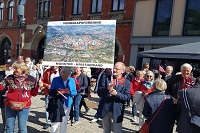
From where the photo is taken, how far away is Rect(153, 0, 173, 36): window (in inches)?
534

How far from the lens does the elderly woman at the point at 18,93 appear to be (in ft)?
13.8

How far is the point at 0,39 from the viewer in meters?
24.9

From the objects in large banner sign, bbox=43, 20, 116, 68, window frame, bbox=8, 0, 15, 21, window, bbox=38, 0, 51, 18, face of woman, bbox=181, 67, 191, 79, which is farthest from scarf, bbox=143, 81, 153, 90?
window frame, bbox=8, 0, 15, 21

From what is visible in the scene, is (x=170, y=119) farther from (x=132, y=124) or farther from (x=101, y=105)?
(x=132, y=124)

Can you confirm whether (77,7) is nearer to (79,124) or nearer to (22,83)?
Result: (79,124)

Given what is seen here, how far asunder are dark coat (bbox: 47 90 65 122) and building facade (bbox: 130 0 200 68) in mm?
9115

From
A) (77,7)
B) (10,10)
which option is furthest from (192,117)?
(10,10)

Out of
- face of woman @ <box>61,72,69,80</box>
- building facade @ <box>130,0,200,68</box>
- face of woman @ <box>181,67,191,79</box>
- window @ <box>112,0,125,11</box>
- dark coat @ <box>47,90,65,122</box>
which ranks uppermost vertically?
window @ <box>112,0,125,11</box>

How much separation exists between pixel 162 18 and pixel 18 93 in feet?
36.6

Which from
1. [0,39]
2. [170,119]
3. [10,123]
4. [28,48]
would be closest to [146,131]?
[170,119]

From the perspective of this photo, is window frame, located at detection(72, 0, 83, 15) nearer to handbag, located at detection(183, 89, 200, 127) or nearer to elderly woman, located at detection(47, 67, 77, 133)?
elderly woman, located at detection(47, 67, 77, 133)

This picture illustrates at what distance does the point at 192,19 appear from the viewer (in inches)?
494

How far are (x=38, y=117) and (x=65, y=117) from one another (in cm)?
241

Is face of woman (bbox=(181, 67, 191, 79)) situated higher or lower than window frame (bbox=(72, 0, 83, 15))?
lower
